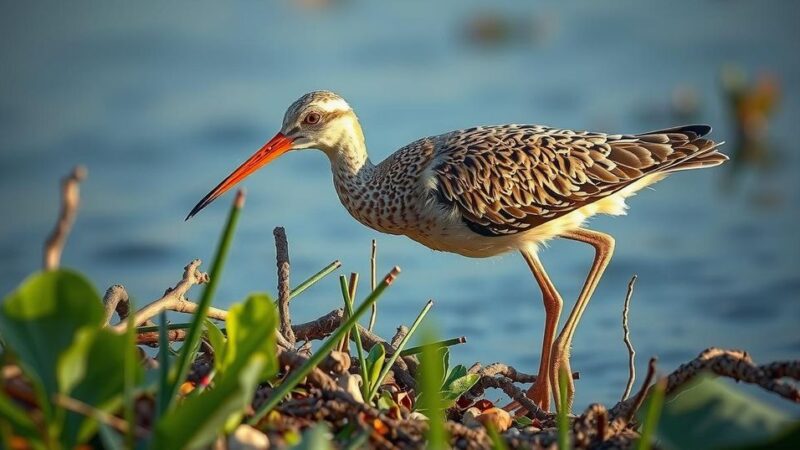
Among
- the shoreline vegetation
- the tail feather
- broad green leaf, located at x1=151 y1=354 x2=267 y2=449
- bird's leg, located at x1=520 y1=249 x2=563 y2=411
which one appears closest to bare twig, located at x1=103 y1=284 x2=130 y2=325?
the shoreline vegetation

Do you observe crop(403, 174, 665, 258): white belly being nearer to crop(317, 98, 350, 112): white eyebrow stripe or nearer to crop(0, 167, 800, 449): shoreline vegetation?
crop(317, 98, 350, 112): white eyebrow stripe

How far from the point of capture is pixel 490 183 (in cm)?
795

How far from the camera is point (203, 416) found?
3303 mm

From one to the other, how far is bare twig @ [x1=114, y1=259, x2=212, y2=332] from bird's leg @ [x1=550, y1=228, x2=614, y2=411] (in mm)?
2093

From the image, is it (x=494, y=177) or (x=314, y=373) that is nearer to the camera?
(x=314, y=373)

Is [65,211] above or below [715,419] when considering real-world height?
above

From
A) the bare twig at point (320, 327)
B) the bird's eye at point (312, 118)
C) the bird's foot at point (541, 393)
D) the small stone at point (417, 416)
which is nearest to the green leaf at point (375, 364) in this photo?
the small stone at point (417, 416)

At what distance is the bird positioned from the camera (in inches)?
308

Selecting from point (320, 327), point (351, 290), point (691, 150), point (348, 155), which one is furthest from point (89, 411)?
point (691, 150)

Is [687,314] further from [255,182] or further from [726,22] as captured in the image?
[726,22]

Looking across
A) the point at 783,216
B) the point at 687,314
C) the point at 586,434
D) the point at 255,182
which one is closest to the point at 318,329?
the point at 586,434

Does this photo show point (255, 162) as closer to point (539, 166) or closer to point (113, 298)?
point (539, 166)

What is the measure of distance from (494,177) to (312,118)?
1.10m

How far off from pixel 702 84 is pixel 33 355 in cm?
1255
